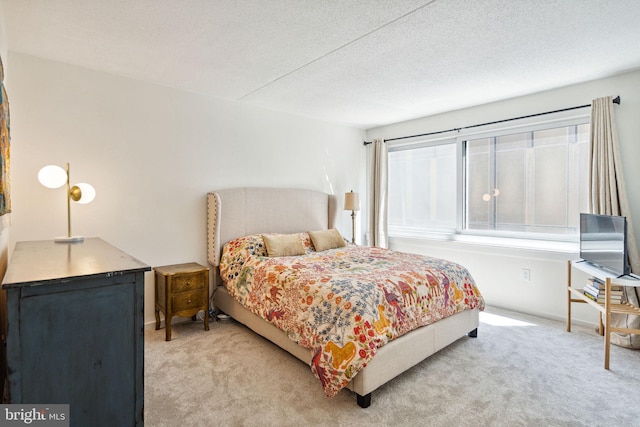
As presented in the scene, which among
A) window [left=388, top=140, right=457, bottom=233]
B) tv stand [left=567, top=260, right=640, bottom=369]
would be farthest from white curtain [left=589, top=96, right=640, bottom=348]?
window [left=388, top=140, right=457, bottom=233]

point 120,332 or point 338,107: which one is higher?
point 338,107

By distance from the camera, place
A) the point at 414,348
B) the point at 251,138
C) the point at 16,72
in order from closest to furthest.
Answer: the point at 414,348
the point at 16,72
the point at 251,138

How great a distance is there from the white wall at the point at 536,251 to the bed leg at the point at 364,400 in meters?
2.69

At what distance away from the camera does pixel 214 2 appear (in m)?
1.98

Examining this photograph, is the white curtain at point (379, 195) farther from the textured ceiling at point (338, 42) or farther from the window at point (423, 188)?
the textured ceiling at point (338, 42)

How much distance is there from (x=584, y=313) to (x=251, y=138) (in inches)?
165

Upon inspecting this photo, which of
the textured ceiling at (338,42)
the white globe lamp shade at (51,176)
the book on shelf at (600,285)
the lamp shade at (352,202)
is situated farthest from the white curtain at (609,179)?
the white globe lamp shade at (51,176)

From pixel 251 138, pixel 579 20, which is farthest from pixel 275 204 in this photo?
pixel 579 20

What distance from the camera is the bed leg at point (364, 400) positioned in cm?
210

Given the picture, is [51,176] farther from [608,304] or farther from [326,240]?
[608,304]

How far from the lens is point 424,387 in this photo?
2320 millimetres

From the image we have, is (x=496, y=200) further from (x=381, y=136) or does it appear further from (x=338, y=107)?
(x=338, y=107)

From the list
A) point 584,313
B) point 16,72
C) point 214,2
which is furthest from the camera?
point 584,313

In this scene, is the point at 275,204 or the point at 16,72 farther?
the point at 275,204
